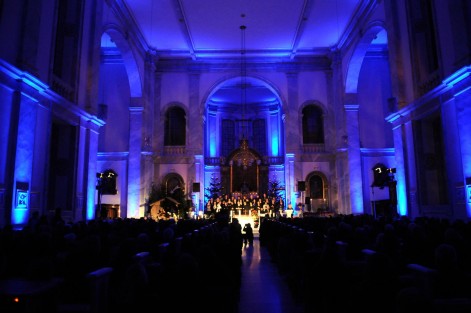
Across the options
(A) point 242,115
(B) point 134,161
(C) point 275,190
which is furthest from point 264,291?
(A) point 242,115

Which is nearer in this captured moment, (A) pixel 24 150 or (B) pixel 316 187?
(A) pixel 24 150

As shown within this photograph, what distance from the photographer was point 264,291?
5.97 meters

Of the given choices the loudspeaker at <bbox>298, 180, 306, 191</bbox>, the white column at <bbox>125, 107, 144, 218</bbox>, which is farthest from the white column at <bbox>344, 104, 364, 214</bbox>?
the white column at <bbox>125, 107, 144, 218</bbox>

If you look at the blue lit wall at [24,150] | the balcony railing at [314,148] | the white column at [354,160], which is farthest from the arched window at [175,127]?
the blue lit wall at [24,150]

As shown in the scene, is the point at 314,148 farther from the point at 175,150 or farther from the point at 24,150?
the point at 24,150

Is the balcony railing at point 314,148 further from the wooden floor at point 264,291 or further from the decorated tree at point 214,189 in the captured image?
the wooden floor at point 264,291

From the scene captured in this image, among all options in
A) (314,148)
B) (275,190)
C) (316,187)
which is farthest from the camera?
(275,190)

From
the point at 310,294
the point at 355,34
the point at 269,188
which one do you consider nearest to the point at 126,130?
the point at 269,188

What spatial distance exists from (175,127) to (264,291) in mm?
18560

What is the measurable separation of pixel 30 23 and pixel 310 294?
9.90 m

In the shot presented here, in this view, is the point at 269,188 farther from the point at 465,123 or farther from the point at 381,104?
the point at 465,123

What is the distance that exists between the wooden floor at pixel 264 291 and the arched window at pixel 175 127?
15.4 metres

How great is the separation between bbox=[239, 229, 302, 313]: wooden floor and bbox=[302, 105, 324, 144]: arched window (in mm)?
15416

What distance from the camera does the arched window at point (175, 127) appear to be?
23375 millimetres
